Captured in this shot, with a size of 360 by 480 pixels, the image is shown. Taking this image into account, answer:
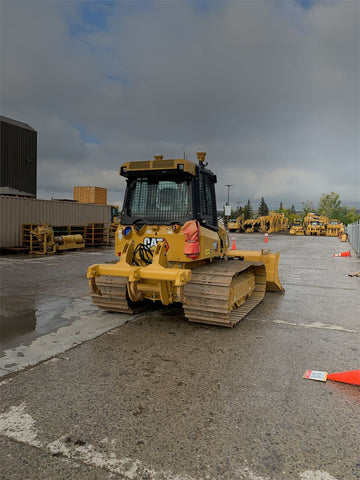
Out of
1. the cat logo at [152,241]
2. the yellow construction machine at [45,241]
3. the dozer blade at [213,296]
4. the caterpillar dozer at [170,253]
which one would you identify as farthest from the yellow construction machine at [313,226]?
the cat logo at [152,241]

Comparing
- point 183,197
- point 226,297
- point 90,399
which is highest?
point 183,197

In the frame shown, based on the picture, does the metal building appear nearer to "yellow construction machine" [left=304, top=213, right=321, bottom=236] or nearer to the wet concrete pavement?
the wet concrete pavement

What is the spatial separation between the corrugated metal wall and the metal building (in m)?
6.58

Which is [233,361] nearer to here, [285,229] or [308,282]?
[308,282]

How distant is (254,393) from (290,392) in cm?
39

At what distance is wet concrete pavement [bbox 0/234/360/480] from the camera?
2.63m

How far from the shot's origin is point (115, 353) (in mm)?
4688

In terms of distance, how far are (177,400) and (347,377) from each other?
199 cm

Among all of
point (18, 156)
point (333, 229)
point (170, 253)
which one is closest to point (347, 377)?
point (170, 253)

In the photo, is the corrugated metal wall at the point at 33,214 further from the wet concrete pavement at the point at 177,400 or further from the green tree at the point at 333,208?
the green tree at the point at 333,208

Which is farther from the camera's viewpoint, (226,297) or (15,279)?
(15,279)

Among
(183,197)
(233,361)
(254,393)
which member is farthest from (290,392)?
(183,197)

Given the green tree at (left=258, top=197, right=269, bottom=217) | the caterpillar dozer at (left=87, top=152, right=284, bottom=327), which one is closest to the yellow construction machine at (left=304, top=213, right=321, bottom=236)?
the caterpillar dozer at (left=87, top=152, right=284, bottom=327)

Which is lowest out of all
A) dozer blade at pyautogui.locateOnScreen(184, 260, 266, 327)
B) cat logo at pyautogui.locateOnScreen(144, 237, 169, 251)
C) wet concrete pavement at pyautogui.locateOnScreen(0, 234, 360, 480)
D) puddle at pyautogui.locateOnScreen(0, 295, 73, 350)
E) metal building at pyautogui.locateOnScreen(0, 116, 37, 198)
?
wet concrete pavement at pyautogui.locateOnScreen(0, 234, 360, 480)
